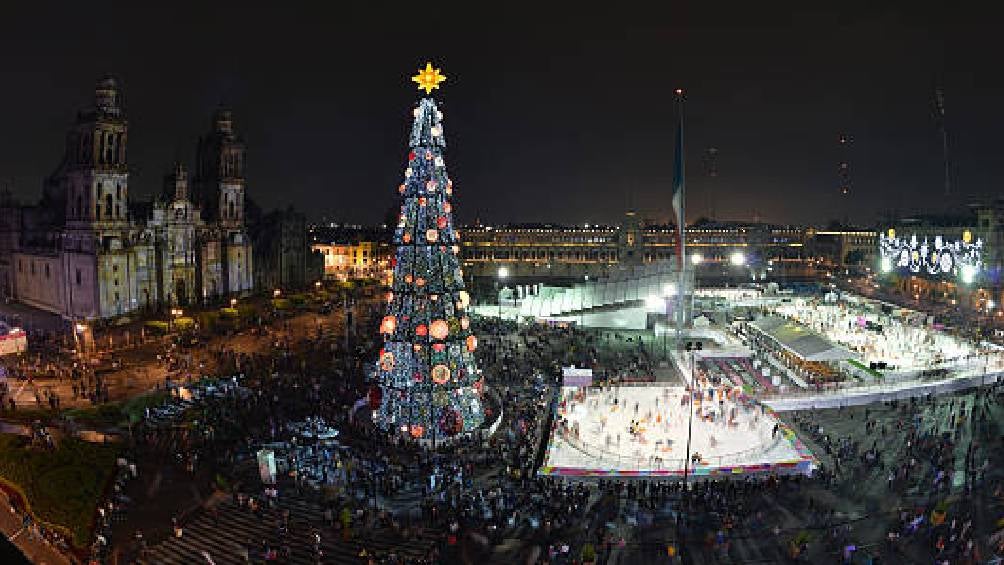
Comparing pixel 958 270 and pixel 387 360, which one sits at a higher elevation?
pixel 958 270

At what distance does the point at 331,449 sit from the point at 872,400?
84.0 feet

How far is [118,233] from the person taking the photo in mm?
51750

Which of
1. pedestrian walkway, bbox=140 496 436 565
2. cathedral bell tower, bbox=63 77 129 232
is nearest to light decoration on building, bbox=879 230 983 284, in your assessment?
pedestrian walkway, bbox=140 496 436 565

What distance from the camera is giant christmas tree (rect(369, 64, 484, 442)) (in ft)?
80.6

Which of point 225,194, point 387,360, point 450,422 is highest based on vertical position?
point 225,194

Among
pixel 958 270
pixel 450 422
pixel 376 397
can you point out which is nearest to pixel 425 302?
pixel 450 422

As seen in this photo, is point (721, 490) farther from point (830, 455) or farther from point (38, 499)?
point (38, 499)

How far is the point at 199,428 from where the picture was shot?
1034 inches

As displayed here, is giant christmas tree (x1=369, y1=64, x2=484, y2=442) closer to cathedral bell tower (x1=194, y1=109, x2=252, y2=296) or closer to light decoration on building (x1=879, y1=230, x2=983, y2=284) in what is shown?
light decoration on building (x1=879, y1=230, x2=983, y2=284)

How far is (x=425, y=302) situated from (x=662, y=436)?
11.4 metres

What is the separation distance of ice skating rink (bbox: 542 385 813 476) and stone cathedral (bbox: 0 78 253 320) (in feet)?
121

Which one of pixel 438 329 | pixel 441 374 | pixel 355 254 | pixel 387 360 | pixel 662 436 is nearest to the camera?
pixel 438 329

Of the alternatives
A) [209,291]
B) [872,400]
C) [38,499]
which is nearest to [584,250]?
[209,291]

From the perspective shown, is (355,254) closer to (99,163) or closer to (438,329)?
(99,163)
